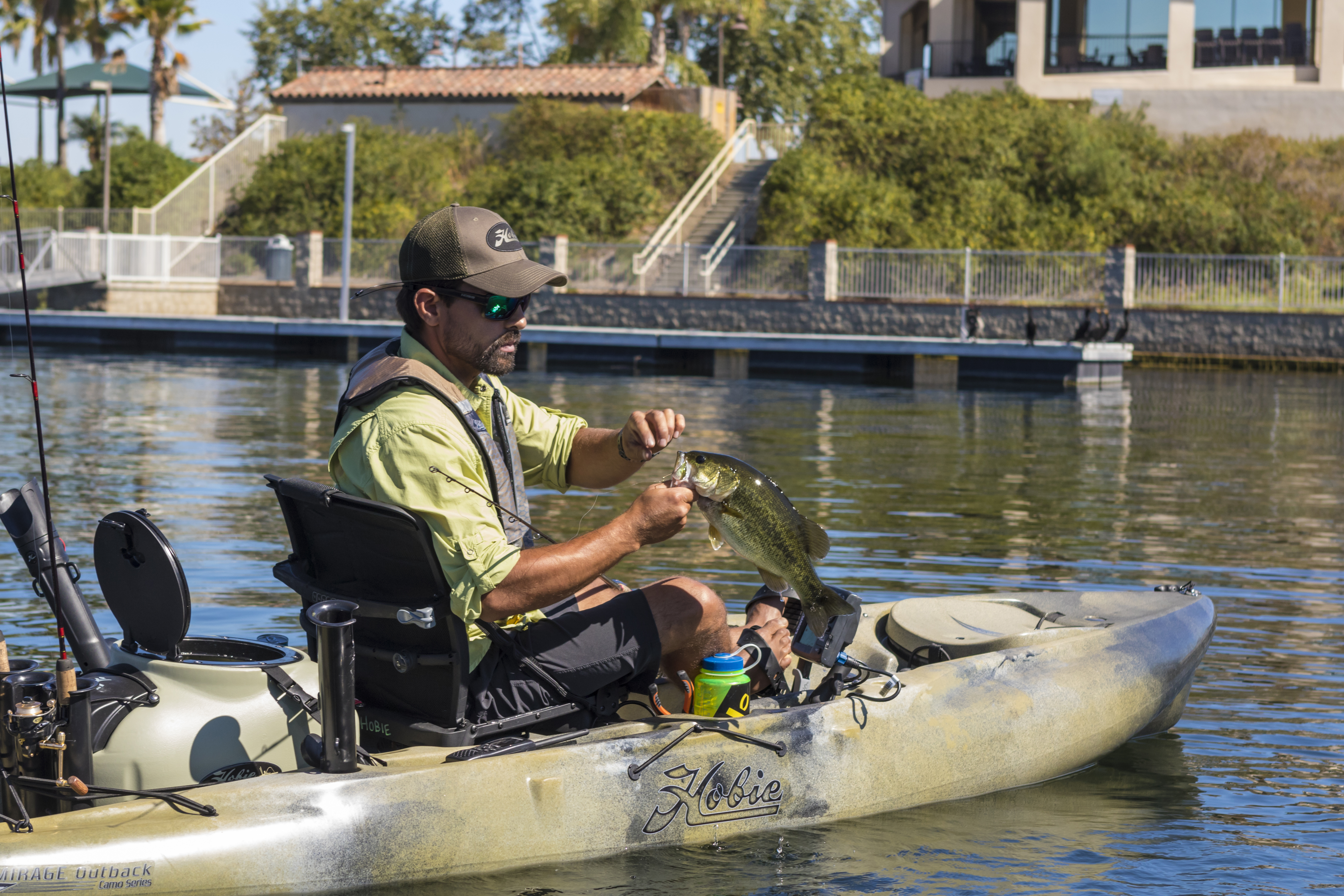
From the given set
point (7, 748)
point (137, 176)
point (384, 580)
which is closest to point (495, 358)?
point (384, 580)

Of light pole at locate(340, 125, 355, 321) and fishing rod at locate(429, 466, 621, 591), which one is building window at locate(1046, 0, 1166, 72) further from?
fishing rod at locate(429, 466, 621, 591)

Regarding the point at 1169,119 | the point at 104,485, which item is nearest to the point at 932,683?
the point at 104,485

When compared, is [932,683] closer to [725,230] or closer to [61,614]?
[61,614]

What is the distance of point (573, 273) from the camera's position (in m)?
32.2

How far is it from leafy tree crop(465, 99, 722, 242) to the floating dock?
542 centimetres

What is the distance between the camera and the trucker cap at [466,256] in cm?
435

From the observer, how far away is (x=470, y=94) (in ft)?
138

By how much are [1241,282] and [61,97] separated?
34.0 m

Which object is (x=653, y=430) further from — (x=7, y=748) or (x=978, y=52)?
(x=978, y=52)

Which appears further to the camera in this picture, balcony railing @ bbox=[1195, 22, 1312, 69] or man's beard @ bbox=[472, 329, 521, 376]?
balcony railing @ bbox=[1195, 22, 1312, 69]

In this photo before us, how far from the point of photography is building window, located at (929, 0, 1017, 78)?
42.8m

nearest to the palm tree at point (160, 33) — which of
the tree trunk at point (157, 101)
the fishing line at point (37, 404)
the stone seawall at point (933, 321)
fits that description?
Result: the tree trunk at point (157, 101)

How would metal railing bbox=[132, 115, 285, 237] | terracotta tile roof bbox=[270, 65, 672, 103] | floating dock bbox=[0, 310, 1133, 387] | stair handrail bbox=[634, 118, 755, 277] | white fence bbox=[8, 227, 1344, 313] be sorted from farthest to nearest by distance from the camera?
terracotta tile roof bbox=[270, 65, 672, 103] < metal railing bbox=[132, 115, 285, 237] < stair handrail bbox=[634, 118, 755, 277] < white fence bbox=[8, 227, 1344, 313] < floating dock bbox=[0, 310, 1133, 387]

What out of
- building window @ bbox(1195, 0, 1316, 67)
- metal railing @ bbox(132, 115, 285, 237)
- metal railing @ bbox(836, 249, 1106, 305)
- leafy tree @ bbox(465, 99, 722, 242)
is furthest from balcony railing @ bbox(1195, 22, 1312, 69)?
metal railing @ bbox(132, 115, 285, 237)
